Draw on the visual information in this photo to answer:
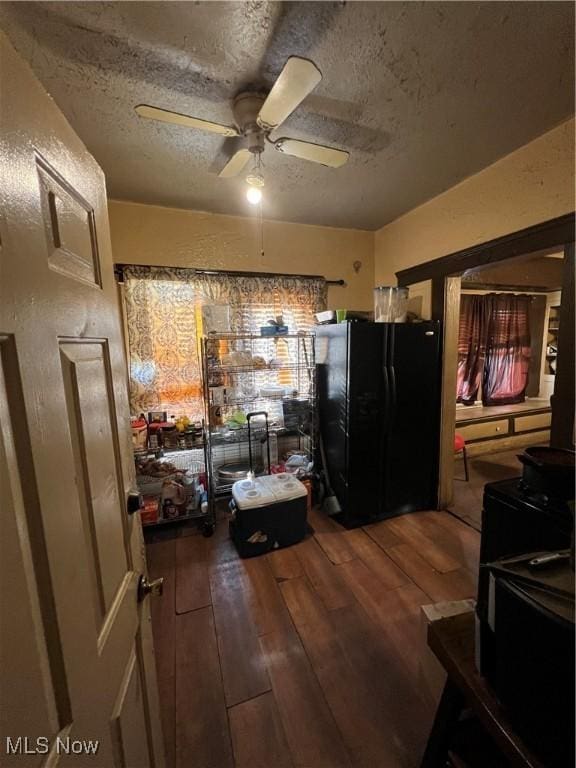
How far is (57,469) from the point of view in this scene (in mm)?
519

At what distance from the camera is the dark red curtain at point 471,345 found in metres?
4.13

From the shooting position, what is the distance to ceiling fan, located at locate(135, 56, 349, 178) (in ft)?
3.47

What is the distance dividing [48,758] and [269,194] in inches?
110

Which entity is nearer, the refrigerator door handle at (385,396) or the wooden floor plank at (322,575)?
the wooden floor plank at (322,575)

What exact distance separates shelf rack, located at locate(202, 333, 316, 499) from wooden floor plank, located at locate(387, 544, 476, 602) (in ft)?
3.65

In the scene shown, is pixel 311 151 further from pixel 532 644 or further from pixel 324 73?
pixel 532 644

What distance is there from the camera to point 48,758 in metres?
0.43

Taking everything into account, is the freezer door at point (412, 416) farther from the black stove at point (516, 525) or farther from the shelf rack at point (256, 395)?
the black stove at point (516, 525)

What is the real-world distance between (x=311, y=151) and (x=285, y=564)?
96.2 inches

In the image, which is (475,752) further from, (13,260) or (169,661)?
(13,260)

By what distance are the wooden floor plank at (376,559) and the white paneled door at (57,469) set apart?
1.55 m

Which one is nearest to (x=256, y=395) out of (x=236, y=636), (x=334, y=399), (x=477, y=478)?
(x=334, y=399)

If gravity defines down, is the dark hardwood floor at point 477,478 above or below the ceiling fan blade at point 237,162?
below

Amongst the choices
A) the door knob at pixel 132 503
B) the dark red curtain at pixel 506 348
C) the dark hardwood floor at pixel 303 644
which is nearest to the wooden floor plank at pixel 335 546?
the dark hardwood floor at pixel 303 644
